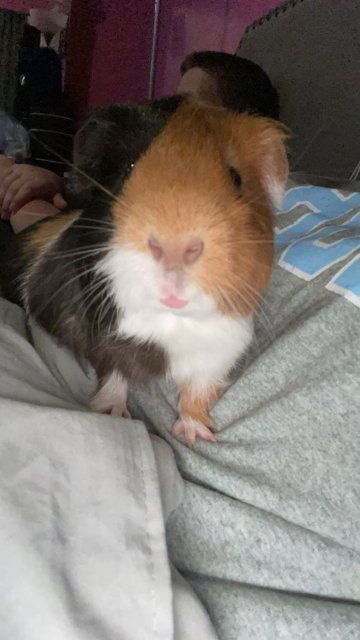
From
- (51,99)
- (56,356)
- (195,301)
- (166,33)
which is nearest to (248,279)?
(195,301)

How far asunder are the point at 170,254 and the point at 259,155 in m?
0.26

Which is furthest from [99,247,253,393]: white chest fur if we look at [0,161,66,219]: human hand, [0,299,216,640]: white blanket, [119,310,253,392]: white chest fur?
[0,161,66,219]: human hand

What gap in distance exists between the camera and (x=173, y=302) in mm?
592

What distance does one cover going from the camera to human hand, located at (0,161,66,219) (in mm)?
1297

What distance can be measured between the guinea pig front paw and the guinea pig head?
0.53 feet

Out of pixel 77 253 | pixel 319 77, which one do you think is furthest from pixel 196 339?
pixel 319 77

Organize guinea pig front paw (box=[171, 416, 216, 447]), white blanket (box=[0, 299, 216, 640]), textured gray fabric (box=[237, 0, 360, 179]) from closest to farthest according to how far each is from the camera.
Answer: white blanket (box=[0, 299, 216, 640])
guinea pig front paw (box=[171, 416, 216, 447])
textured gray fabric (box=[237, 0, 360, 179])

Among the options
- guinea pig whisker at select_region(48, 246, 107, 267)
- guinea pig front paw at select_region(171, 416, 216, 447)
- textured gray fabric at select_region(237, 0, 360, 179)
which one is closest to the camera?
guinea pig whisker at select_region(48, 246, 107, 267)

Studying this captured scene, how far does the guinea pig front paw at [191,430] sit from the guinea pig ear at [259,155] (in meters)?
0.28

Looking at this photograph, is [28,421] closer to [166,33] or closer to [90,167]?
[90,167]

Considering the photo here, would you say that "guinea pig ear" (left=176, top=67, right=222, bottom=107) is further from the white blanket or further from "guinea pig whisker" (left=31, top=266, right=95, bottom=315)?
the white blanket

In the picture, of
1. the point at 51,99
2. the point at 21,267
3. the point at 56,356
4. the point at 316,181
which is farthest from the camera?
the point at 51,99

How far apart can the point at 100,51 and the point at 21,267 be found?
2.09 meters

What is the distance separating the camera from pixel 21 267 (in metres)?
0.98
